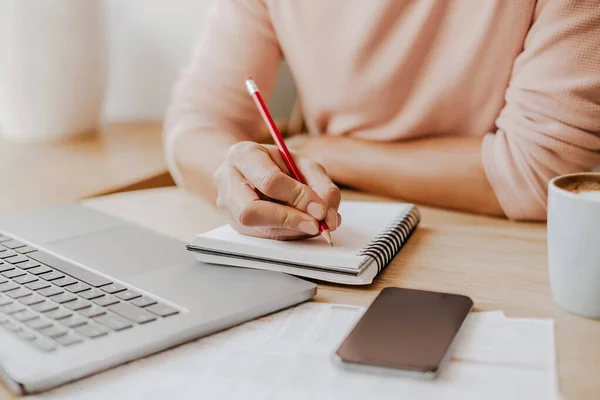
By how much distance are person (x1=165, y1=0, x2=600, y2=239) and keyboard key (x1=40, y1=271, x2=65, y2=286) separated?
0.18 metres

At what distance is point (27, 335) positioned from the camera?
1.73 feet

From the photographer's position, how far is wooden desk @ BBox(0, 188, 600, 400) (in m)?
0.52

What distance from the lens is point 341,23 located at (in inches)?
42.3

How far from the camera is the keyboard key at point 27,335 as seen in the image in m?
0.52

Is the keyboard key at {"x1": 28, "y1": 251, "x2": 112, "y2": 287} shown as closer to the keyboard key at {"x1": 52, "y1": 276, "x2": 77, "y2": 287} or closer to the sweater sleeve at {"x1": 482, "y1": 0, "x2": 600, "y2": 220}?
the keyboard key at {"x1": 52, "y1": 276, "x2": 77, "y2": 287}

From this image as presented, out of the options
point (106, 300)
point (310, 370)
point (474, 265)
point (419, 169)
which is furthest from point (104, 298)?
point (419, 169)

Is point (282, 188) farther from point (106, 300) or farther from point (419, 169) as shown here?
point (419, 169)

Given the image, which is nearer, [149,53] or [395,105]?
[395,105]

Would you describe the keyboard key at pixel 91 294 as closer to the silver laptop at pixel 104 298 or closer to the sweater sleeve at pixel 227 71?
the silver laptop at pixel 104 298

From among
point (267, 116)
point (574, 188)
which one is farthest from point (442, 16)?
point (574, 188)

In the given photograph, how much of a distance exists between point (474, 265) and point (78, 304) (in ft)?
1.27

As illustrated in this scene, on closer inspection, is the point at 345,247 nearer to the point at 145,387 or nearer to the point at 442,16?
the point at 145,387

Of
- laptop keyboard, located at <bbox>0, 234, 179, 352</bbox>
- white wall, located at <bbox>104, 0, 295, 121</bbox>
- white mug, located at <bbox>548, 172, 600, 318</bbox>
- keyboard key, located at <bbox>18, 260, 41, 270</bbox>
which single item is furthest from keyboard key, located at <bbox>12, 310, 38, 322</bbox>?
white wall, located at <bbox>104, 0, 295, 121</bbox>

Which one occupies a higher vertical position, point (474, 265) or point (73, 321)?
point (73, 321)
